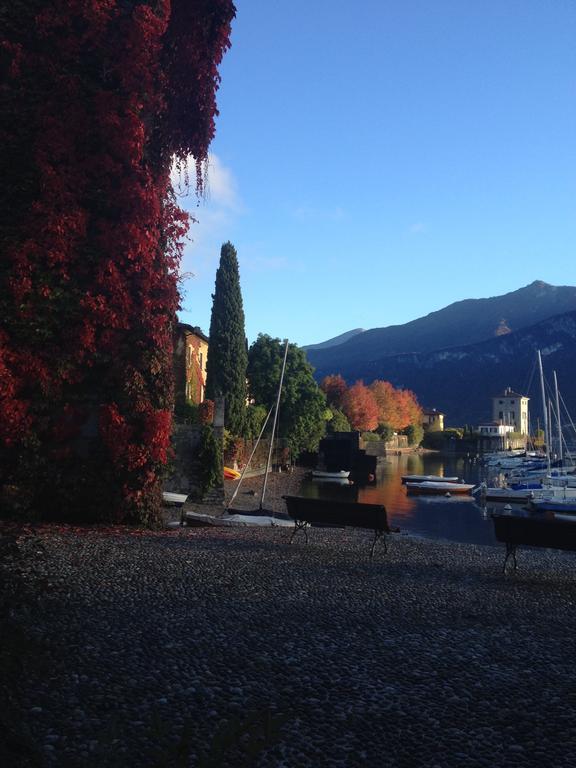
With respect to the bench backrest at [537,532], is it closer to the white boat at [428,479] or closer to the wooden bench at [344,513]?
the wooden bench at [344,513]

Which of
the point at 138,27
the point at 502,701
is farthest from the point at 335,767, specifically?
the point at 138,27

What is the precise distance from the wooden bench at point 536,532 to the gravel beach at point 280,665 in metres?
0.68

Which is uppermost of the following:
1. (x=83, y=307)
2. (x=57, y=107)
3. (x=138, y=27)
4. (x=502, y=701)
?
(x=138, y=27)

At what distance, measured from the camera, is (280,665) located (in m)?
5.86

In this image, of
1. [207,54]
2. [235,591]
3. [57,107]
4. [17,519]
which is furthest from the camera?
[207,54]

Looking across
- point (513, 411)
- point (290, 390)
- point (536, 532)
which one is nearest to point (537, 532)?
point (536, 532)

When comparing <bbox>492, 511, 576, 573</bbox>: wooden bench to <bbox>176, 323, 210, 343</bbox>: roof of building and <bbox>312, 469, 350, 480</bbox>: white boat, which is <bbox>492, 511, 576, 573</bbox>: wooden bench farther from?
<bbox>312, 469, 350, 480</bbox>: white boat

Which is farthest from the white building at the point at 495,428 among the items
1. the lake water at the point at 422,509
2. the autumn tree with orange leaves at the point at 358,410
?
the lake water at the point at 422,509

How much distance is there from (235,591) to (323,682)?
340cm

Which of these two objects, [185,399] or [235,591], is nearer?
[235,591]

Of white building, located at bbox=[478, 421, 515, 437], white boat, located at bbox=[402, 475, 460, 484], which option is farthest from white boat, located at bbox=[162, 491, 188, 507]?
white building, located at bbox=[478, 421, 515, 437]

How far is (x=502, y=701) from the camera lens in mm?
5273

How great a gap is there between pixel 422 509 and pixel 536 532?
1226 inches

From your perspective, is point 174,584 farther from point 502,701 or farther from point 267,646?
point 502,701
